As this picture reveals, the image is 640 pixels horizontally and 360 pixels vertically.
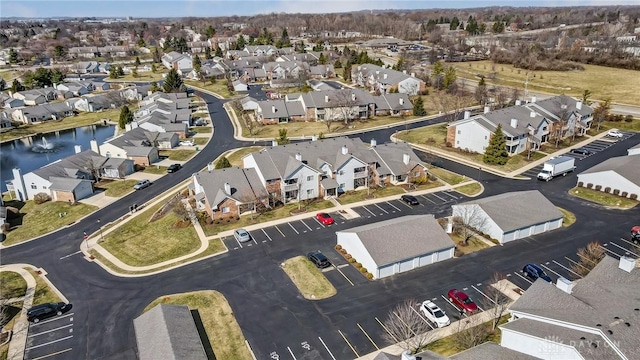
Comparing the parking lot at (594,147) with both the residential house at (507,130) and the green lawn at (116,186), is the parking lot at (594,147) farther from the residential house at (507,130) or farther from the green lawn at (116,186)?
the green lawn at (116,186)

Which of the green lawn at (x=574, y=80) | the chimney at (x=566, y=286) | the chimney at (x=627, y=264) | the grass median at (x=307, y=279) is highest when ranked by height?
the green lawn at (x=574, y=80)

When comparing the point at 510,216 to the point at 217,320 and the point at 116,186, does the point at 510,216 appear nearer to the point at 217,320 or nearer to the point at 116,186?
the point at 217,320

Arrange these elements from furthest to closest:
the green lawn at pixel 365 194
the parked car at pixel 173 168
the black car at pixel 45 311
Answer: the parked car at pixel 173 168, the green lawn at pixel 365 194, the black car at pixel 45 311

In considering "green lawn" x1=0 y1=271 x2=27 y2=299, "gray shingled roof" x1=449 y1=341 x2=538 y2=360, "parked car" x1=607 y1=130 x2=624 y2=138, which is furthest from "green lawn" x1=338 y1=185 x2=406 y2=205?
"parked car" x1=607 y1=130 x2=624 y2=138

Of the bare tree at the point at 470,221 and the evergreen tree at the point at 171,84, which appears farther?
the evergreen tree at the point at 171,84

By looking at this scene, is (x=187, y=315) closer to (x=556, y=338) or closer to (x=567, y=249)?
(x=556, y=338)

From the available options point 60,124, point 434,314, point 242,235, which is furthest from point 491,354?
point 60,124

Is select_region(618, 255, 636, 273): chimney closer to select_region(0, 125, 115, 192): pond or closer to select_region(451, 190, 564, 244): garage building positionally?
select_region(451, 190, 564, 244): garage building

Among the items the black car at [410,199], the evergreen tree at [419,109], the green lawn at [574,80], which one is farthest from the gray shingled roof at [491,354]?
the green lawn at [574,80]
